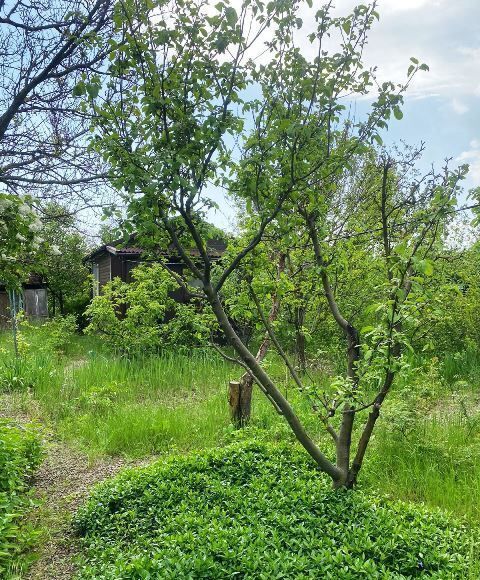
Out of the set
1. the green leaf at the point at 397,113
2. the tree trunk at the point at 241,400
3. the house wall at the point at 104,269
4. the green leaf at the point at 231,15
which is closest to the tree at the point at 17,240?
the green leaf at the point at 231,15

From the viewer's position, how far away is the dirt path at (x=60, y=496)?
8.46ft

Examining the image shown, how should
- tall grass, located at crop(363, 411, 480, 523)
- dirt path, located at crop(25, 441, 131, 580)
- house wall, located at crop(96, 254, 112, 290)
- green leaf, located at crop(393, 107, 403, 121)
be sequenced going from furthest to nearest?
house wall, located at crop(96, 254, 112, 290) → tall grass, located at crop(363, 411, 480, 523) → dirt path, located at crop(25, 441, 131, 580) → green leaf, located at crop(393, 107, 403, 121)

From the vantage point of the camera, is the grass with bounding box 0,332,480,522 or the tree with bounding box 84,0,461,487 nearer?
the tree with bounding box 84,0,461,487

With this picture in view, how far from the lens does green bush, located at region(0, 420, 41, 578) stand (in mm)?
2406

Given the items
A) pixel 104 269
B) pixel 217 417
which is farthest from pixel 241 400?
pixel 104 269

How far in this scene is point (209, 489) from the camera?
9.68 ft

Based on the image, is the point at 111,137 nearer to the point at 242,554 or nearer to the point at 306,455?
the point at 242,554

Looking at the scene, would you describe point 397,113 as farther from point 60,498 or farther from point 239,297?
point 60,498

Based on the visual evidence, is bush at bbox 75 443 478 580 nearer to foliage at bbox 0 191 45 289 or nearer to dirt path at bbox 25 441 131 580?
dirt path at bbox 25 441 131 580

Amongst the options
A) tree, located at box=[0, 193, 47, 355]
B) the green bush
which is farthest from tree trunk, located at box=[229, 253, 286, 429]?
tree, located at box=[0, 193, 47, 355]

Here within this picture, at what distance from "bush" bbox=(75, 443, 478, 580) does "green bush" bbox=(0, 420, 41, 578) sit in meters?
0.34

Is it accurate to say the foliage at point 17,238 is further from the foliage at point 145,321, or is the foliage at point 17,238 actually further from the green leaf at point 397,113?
the foliage at point 145,321

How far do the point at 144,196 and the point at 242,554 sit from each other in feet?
5.47

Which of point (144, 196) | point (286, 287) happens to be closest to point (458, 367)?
point (286, 287)
